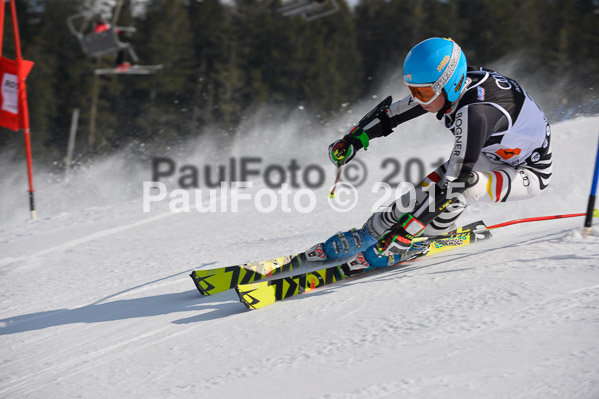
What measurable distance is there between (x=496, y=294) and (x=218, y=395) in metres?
1.39

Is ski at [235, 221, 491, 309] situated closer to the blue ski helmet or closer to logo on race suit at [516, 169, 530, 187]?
logo on race suit at [516, 169, 530, 187]

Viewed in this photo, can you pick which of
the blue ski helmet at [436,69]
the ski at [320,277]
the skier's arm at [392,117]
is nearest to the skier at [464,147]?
the blue ski helmet at [436,69]

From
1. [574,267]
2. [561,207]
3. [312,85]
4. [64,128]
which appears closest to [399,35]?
[312,85]

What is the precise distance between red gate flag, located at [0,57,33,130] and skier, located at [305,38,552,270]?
6500 mm

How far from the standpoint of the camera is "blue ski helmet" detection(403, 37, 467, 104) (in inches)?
128

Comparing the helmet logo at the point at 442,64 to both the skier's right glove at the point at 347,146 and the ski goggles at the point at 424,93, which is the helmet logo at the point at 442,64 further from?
the skier's right glove at the point at 347,146

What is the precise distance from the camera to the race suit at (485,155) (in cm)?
316

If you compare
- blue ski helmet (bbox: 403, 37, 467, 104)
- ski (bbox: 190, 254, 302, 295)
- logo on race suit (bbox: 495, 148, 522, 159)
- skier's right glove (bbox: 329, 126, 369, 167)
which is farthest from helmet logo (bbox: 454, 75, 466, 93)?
ski (bbox: 190, 254, 302, 295)

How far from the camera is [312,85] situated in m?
27.2

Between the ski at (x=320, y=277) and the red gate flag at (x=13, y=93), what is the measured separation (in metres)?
6.11

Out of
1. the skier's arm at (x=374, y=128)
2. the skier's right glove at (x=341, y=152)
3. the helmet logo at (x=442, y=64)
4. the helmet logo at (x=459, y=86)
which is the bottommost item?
the skier's right glove at (x=341, y=152)

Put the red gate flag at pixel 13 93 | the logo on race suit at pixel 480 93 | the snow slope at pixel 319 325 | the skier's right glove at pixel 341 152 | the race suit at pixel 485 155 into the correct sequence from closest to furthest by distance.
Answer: the snow slope at pixel 319 325 < the race suit at pixel 485 155 < the logo on race suit at pixel 480 93 < the skier's right glove at pixel 341 152 < the red gate flag at pixel 13 93

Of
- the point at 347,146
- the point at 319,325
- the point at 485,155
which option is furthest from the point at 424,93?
the point at 319,325

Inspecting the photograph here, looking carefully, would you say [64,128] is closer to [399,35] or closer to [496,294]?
[399,35]
